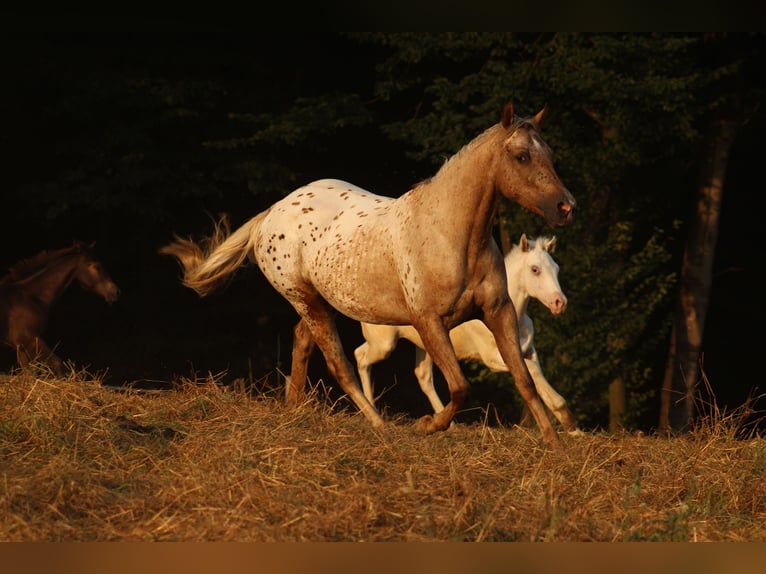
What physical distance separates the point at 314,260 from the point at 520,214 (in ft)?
19.7

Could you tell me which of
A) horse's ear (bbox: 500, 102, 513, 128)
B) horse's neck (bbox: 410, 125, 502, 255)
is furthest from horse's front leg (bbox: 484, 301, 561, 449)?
horse's ear (bbox: 500, 102, 513, 128)

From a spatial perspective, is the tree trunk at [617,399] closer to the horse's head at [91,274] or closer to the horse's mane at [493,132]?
the horse's head at [91,274]

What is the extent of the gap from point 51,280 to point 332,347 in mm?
4267

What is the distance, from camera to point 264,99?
15805 mm

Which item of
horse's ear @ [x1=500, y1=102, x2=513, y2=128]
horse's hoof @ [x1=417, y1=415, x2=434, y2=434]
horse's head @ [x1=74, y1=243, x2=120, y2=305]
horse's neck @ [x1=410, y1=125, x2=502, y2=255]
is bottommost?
horse's head @ [x1=74, y1=243, x2=120, y2=305]

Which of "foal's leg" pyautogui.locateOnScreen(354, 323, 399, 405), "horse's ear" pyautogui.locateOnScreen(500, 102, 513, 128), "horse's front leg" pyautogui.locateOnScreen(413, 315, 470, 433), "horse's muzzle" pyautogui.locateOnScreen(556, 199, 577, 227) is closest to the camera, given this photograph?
"horse's muzzle" pyautogui.locateOnScreen(556, 199, 577, 227)

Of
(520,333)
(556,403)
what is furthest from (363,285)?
(520,333)

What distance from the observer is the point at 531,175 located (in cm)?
675

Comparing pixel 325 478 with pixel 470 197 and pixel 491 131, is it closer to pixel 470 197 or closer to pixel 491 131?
pixel 470 197

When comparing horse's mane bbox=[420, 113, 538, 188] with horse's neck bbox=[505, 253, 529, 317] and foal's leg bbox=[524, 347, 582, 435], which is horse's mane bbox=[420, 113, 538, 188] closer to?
foal's leg bbox=[524, 347, 582, 435]

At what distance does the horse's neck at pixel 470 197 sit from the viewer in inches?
275

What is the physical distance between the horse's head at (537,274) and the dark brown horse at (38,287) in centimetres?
423

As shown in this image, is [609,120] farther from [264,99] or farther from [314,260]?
[314,260]

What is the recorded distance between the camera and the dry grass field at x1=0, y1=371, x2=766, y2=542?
462 centimetres
